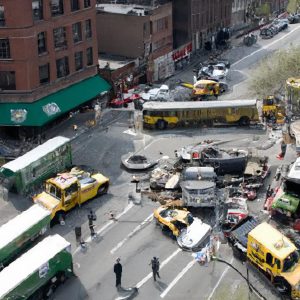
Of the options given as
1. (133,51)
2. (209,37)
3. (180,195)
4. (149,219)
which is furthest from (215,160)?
(209,37)

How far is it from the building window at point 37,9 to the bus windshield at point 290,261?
32.5m

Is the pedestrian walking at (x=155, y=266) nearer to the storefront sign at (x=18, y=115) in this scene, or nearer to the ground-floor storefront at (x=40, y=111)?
the ground-floor storefront at (x=40, y=111)

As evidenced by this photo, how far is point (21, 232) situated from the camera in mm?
37625

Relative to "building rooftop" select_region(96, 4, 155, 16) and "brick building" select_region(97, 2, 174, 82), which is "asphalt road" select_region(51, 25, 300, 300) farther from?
"building rooftop" select_region(96, 4, 155, 16)

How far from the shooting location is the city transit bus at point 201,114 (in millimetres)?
58656

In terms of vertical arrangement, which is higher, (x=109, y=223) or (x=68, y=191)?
(x=68, y=191)

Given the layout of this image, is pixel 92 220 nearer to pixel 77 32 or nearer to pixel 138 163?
pixel 138 163

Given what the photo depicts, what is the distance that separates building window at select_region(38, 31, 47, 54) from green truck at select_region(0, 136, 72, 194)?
11156 millimetres

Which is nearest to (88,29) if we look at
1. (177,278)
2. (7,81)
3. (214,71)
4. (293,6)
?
(7,81)

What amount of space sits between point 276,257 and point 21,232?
15.2 meters

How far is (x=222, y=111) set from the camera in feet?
193

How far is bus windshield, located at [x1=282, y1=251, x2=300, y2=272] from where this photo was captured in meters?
34.4

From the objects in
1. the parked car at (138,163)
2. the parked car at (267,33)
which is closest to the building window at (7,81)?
the parked car at (138,163)

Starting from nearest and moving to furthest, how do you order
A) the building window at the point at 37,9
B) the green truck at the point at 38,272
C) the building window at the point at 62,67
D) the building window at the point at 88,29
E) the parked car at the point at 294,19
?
the green truck at the point at 38,272
the building window at the point at 37,9
the building window at the point at 62,67
the building window at the point at 88,29
the parked car at the point at 294,19
